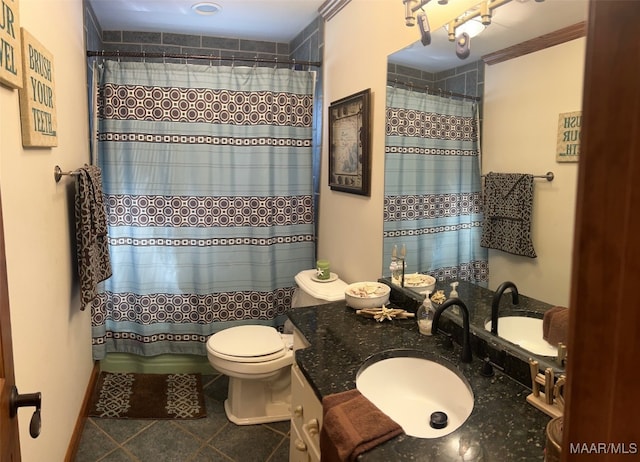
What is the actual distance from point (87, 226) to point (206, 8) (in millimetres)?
1666

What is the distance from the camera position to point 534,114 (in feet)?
4.24

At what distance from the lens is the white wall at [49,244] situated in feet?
4.48

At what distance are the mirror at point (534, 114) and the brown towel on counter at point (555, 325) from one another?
2 cm

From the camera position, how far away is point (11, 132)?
4.43ft

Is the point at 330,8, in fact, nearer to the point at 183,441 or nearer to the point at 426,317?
the point at 426,317

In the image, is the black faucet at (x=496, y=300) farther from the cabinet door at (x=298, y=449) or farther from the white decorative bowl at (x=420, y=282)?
the cabinet door at (x=298, y=449)

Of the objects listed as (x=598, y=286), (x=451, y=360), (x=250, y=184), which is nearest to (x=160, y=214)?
(x=250, y=184)

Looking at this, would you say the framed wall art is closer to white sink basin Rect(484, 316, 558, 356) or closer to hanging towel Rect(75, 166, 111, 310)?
white sink basin Rect(484, 316, 558, 356)

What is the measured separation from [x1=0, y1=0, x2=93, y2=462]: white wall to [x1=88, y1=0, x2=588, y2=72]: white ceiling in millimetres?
546

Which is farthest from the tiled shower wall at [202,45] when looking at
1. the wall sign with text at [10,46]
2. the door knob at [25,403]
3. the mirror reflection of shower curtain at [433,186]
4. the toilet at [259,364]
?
the door knob at [25,403]

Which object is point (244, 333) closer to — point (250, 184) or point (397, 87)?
point (250, 184)

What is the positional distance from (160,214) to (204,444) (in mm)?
1403

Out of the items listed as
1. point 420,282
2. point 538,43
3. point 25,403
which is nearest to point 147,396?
point 420,282

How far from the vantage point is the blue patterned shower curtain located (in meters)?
2.75
